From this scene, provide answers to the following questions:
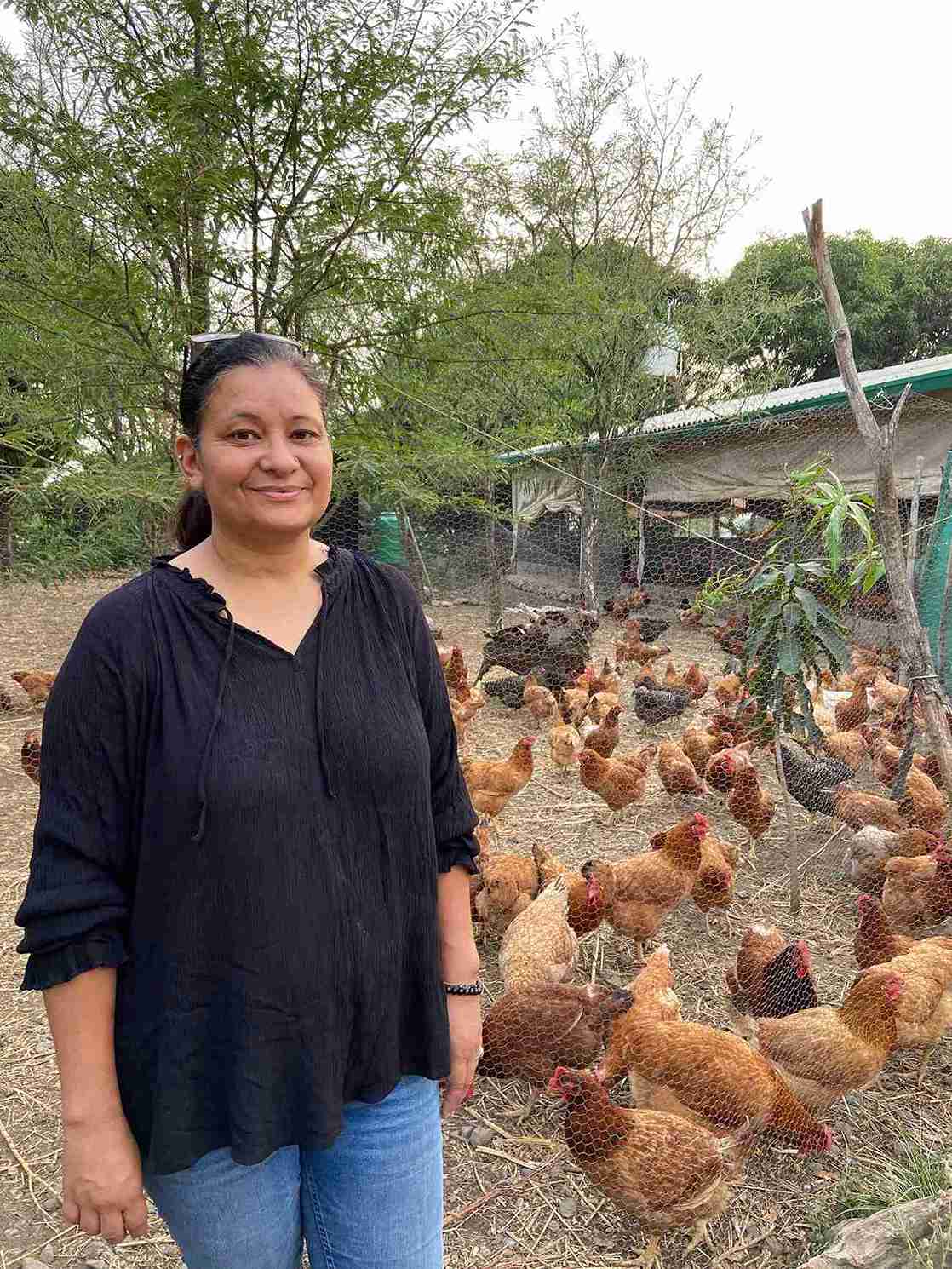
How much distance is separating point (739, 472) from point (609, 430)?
176 centimetres

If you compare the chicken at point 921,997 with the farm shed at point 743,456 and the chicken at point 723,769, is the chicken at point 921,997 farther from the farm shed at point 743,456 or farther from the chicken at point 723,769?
the farm shed at point 743,456

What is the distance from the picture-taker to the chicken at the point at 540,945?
246cm

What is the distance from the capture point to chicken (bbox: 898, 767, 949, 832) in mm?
3494

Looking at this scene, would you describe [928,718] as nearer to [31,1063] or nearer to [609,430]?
[31,1063]

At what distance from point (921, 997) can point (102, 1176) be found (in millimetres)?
2324

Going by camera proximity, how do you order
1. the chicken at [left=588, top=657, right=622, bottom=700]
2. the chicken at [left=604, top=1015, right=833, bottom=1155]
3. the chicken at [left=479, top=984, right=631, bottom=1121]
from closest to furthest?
the chicken at [left=604, top=1015, right=833, bottom=1155] → the chicken at [left=479, top=984, right=631, bottom=1121] → the chicken at [left=588, top=657, right=622, bottom=700]

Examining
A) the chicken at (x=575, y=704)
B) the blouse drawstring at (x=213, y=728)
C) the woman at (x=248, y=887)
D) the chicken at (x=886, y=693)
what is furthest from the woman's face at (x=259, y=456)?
the chicken at (x=886, y=693)

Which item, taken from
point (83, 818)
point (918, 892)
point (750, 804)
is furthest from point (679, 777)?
point (83, 818)

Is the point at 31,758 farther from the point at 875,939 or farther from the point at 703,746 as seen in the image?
the point at 875,939

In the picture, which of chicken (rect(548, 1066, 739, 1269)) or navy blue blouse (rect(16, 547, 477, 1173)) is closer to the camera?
navy blue blouse (rect(16, 547, 477, 1173))

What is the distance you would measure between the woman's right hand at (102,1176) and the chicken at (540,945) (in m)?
1.67

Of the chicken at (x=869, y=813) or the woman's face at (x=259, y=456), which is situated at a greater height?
the woman's face at (x=259, y=456)

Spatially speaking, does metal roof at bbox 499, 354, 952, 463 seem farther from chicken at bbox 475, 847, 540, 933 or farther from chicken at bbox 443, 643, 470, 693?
chicken at bbox 475, 847, 540, 933

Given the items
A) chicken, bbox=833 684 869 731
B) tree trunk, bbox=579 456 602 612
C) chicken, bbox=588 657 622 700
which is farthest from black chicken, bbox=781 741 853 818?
tree trunk, bbox=579 456 602 612
